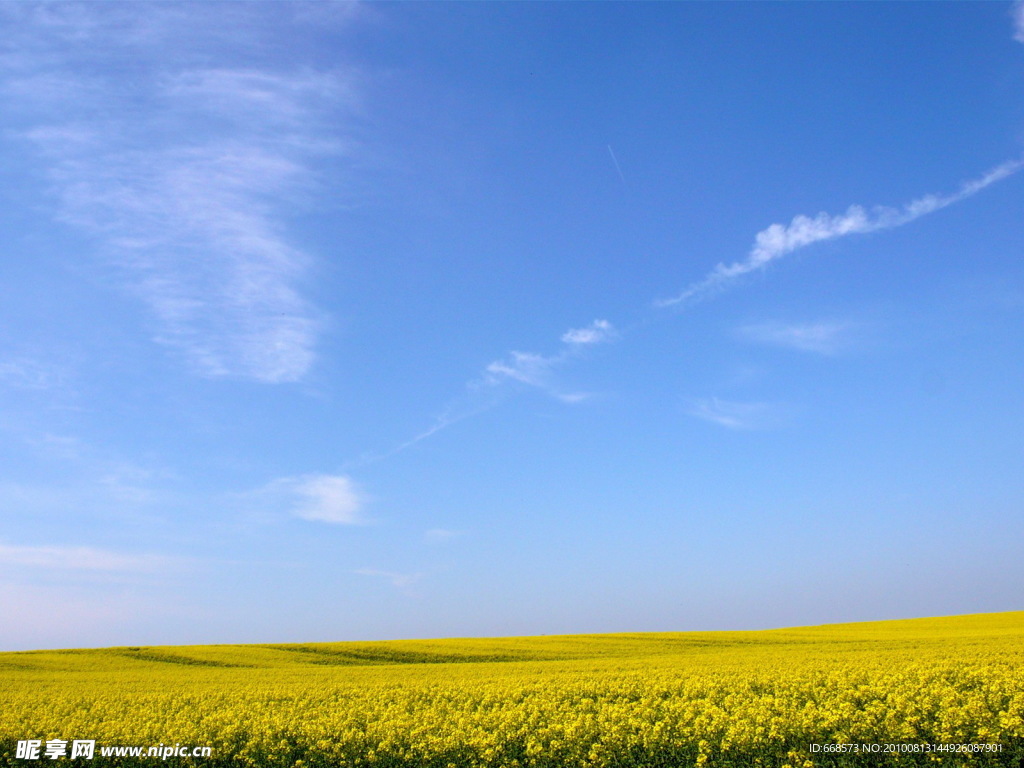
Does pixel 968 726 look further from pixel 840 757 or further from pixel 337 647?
pixel 337 647

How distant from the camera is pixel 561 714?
15766mm

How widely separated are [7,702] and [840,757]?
2721 centimetres

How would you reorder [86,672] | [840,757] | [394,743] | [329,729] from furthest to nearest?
1. [86,672]
2. [329,729]
3. [394,743]
4. [840,757]

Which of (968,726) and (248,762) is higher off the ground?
(968,726)

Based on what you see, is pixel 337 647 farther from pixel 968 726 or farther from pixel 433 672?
pixel 968 726

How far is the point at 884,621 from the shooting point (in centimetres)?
6066

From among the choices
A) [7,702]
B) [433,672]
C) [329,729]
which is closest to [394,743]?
[329,729]

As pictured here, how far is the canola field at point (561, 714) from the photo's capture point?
12336 millimetres

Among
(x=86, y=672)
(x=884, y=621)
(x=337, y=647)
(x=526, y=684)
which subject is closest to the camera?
(x=526, y=684)

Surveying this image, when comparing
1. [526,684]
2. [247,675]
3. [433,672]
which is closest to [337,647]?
[247,675]

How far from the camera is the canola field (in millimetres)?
12336

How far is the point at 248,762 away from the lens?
49.1 feet

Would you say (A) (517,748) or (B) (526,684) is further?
(B) (526,684)

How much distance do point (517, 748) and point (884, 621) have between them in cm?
5994
